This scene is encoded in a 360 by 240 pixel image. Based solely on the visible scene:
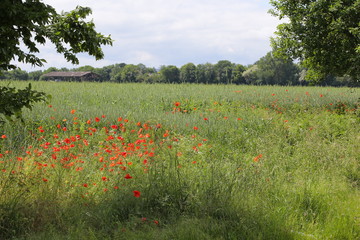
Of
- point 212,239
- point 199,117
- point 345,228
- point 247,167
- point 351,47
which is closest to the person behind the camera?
point 212,239

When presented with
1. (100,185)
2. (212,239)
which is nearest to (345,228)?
(212,239)

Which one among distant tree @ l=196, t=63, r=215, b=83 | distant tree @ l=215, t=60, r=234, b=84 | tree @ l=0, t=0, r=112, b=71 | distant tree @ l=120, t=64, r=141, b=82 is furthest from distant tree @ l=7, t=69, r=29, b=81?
distant tree @ l=215, t=60, r=234, b=84

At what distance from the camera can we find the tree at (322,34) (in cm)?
1409

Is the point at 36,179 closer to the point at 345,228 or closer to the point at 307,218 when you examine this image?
the point at 307,218

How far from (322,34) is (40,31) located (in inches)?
556

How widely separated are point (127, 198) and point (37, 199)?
1.15 meters

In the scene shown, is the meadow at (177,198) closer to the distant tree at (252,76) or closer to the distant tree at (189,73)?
the distant tree at (252,76)

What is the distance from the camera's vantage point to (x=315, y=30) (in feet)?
49.2

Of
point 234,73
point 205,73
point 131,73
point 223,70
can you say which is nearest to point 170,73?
point 131,73

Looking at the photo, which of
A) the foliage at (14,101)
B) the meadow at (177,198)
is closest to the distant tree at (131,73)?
the meadow at (177,198)

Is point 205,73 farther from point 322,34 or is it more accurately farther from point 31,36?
point 31,36

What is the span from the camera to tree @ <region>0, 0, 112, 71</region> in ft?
12.1

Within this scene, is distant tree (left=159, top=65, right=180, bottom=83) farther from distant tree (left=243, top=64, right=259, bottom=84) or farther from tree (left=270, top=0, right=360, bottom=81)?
tree (left=270, top=0, right=360, bottom=81)

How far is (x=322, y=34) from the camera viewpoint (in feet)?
49.9
